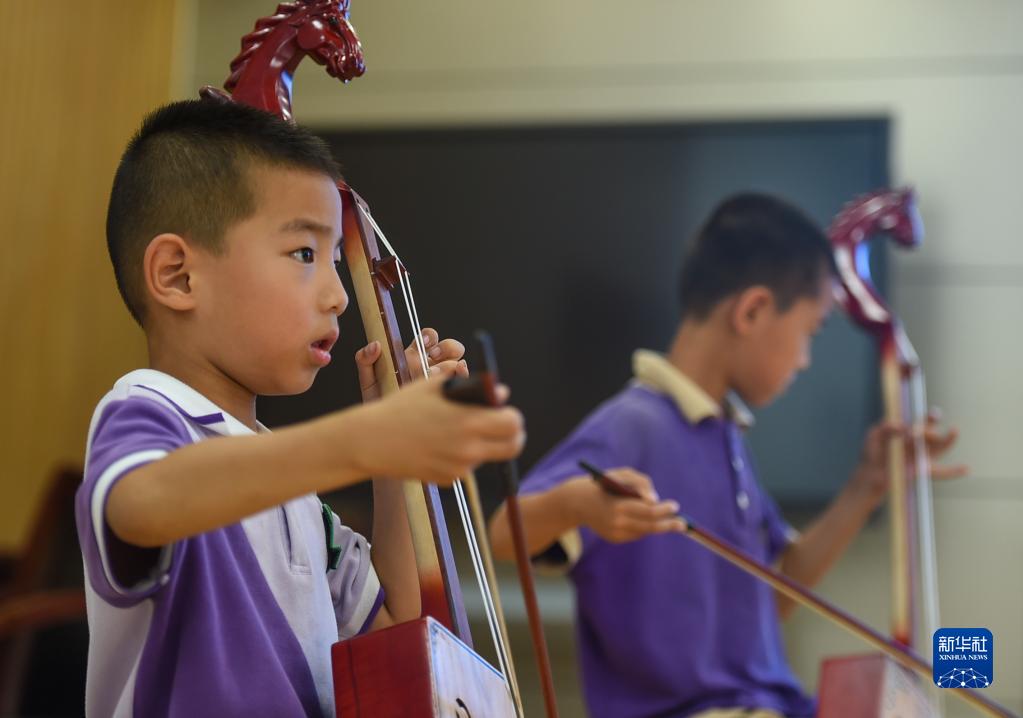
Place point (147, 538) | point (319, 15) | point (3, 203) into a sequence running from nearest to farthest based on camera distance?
1. point (147, 538)
2. point (319, 15)
3. point (3, 203)

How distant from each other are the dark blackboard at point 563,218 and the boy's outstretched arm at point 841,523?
49 centimetres

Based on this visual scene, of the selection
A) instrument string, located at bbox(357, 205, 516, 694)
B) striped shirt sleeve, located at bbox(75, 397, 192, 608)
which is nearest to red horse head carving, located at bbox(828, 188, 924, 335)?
instrument string, located at bbox(357, 205, 516, 694)

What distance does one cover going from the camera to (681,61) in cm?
154

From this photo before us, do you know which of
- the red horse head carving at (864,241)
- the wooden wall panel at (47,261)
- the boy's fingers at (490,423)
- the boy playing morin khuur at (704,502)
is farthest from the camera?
the wooden wall panel at (47,261)

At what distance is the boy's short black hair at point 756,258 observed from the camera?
108 centimetres

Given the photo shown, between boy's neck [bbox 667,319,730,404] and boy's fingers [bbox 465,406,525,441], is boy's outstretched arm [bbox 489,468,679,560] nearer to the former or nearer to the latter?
boy's neck [bbox 667,319,730,404]

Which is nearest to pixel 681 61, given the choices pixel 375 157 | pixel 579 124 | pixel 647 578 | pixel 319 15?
pixel 579 124

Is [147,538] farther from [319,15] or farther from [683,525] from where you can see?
[683,525]

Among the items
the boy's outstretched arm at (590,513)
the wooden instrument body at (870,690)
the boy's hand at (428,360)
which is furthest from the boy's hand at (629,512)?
→ the boy's hand at (428,360)

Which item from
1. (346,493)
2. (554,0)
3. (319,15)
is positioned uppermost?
(554,0)

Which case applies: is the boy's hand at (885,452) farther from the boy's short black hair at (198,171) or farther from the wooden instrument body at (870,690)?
the boy's short black hair at (198,171)

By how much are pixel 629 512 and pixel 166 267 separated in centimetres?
34

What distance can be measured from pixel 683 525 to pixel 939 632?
0.14m

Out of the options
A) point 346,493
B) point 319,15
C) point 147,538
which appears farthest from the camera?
point 346,493
